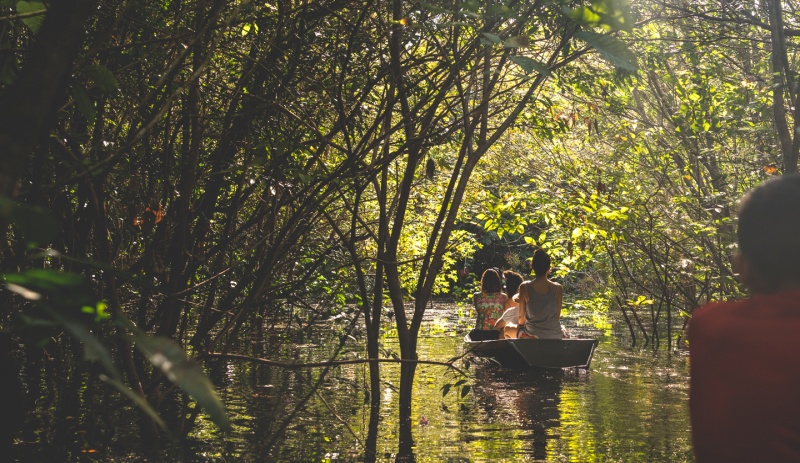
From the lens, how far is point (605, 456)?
7414 mm

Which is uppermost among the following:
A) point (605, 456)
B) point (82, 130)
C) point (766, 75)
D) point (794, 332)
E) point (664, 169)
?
point (766, 75)

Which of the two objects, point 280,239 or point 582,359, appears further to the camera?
point 582,359

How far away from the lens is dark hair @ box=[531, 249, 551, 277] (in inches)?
494

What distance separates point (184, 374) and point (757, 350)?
147 centimetres

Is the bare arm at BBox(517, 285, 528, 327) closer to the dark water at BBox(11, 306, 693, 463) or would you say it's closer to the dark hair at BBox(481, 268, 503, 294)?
the dark water at BBox(11, 306, 693, 463)

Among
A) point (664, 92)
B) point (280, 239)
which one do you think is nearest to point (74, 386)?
point (280, 239)

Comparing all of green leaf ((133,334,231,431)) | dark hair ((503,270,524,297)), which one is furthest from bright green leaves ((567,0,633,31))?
dark hair ((503,270,524,297))

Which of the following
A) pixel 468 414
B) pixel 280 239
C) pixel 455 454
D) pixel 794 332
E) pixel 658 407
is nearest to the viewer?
pixel 794 332

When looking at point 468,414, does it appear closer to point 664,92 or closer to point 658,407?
point 658,407

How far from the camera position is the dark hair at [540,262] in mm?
12560

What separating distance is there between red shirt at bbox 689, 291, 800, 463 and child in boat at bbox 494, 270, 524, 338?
1249 centimetres

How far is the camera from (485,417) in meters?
9.23

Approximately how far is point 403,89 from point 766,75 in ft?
31.6

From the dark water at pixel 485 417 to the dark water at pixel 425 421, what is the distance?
1 centimetres
